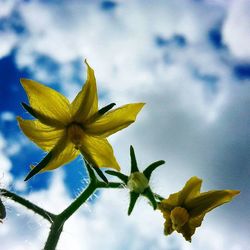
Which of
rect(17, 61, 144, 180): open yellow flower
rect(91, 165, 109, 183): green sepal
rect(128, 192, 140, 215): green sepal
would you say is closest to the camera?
rect(128, 192, 140, 215): green sepal

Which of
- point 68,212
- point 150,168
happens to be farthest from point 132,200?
point 68,212

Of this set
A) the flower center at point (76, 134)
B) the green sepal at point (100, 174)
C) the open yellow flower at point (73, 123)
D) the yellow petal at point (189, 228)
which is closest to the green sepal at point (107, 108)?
the open yellow flower at point (73, 123)

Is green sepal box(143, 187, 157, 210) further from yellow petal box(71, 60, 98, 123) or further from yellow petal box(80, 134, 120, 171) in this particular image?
yellow petal box(71, 60, 98, 123)

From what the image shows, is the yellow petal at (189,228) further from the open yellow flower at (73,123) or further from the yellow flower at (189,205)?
the open yellow flower at (73,123)

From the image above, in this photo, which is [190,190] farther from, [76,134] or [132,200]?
[76,134]

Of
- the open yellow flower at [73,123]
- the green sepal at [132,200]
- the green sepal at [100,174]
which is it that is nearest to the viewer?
the green sepal at [132,200]

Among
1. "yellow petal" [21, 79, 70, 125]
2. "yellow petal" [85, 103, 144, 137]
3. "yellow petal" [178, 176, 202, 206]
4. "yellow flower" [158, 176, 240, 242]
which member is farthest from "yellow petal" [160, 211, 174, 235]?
"yellow petal" [21, 79, 70, 125]

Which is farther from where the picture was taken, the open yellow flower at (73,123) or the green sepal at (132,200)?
the open yellow flower at (73,123)

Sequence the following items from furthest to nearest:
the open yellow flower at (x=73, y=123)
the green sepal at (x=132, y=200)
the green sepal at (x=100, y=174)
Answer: the open yellow flower at (x=73, y=123), the green sepal at (x=100, y=174), the green sepal at (x=132, y=200)
